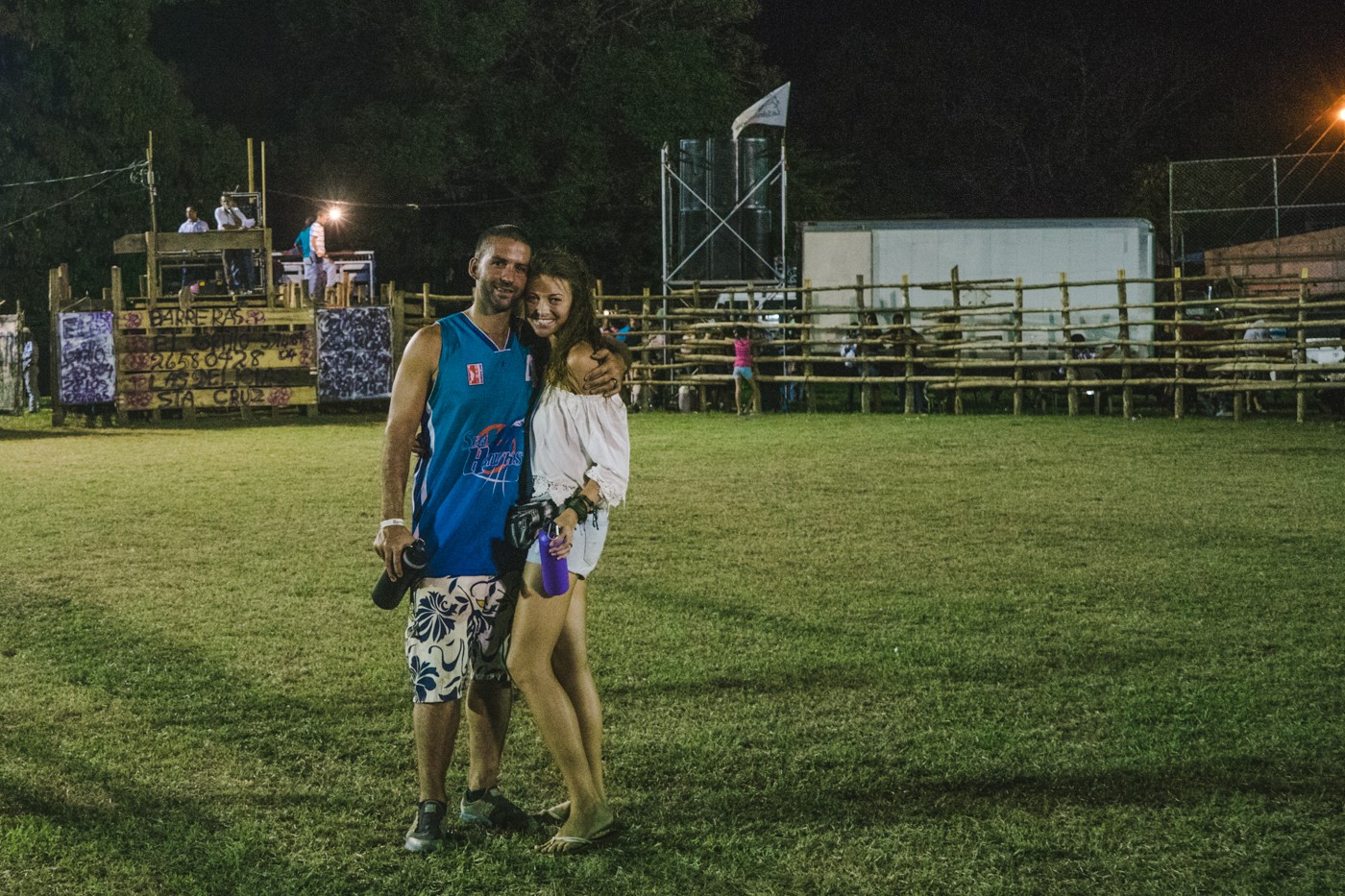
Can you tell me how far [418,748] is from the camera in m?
4.39

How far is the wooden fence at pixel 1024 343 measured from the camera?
21.5 meters

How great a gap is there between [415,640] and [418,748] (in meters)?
0.34

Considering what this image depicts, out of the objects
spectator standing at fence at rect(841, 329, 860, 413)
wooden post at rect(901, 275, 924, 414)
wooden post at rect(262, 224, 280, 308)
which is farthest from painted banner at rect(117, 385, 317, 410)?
wooden post at rect(901, 275, 924, 414)

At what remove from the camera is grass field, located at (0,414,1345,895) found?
167 inches

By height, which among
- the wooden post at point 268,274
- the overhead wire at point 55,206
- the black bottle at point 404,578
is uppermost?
the overhead wire at point 55,206

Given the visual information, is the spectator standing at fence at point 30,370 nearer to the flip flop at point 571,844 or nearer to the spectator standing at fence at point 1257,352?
the spectator standing at fence at point 1257,352

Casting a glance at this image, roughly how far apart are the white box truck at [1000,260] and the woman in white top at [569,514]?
20.8 m

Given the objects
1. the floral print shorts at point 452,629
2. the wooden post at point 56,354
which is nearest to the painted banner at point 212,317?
the wooden post at point 56,354

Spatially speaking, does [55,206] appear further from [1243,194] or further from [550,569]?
[550,569]

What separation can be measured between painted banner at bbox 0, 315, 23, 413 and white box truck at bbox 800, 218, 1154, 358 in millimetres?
14075

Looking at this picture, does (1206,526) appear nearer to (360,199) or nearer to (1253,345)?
(1253,345)

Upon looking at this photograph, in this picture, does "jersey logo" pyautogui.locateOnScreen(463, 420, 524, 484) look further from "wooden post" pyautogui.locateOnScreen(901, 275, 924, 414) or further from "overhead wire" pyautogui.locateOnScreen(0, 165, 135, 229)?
"overhead wire" pyautogui.locateOnScreen(0, 165, 135, 229)

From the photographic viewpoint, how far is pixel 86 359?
23094 millimetres

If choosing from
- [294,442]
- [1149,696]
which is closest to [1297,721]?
[1149,696]
